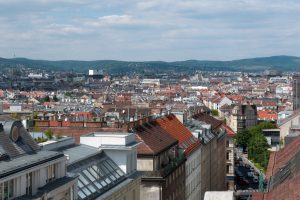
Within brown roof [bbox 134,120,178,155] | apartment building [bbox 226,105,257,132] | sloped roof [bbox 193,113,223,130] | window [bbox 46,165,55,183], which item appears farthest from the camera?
apartment building [bbox 226,105,257,132]

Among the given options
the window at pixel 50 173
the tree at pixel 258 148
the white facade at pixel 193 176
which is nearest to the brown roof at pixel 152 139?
the white facade at pixel 193 176

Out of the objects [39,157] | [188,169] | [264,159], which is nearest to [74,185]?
[39,157]

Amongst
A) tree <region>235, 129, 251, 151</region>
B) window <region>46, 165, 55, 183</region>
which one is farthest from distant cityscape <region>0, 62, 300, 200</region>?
tree <region>235, 129, 251, 151</region>

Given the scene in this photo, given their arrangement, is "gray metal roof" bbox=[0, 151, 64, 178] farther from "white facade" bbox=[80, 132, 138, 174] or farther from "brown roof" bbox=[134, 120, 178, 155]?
"brown roof" bbox=[134, 120, 178, 155]

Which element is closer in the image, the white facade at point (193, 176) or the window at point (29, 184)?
the window at point (29, 184)

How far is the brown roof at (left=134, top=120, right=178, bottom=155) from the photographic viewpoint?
56.1m

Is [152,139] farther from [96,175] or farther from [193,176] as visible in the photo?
[193,176]

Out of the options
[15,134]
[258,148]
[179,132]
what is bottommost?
[258,148]

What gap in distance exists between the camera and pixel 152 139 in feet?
196

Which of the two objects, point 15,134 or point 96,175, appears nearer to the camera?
point 15,134

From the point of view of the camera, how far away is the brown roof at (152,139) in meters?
56.1

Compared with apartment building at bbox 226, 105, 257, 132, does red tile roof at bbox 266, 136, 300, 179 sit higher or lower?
higher

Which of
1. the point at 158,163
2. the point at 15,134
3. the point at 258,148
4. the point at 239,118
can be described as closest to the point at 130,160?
the point at 158,163

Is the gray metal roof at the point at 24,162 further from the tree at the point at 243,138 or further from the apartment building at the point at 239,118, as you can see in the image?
the apartment building at the point at 239,118
